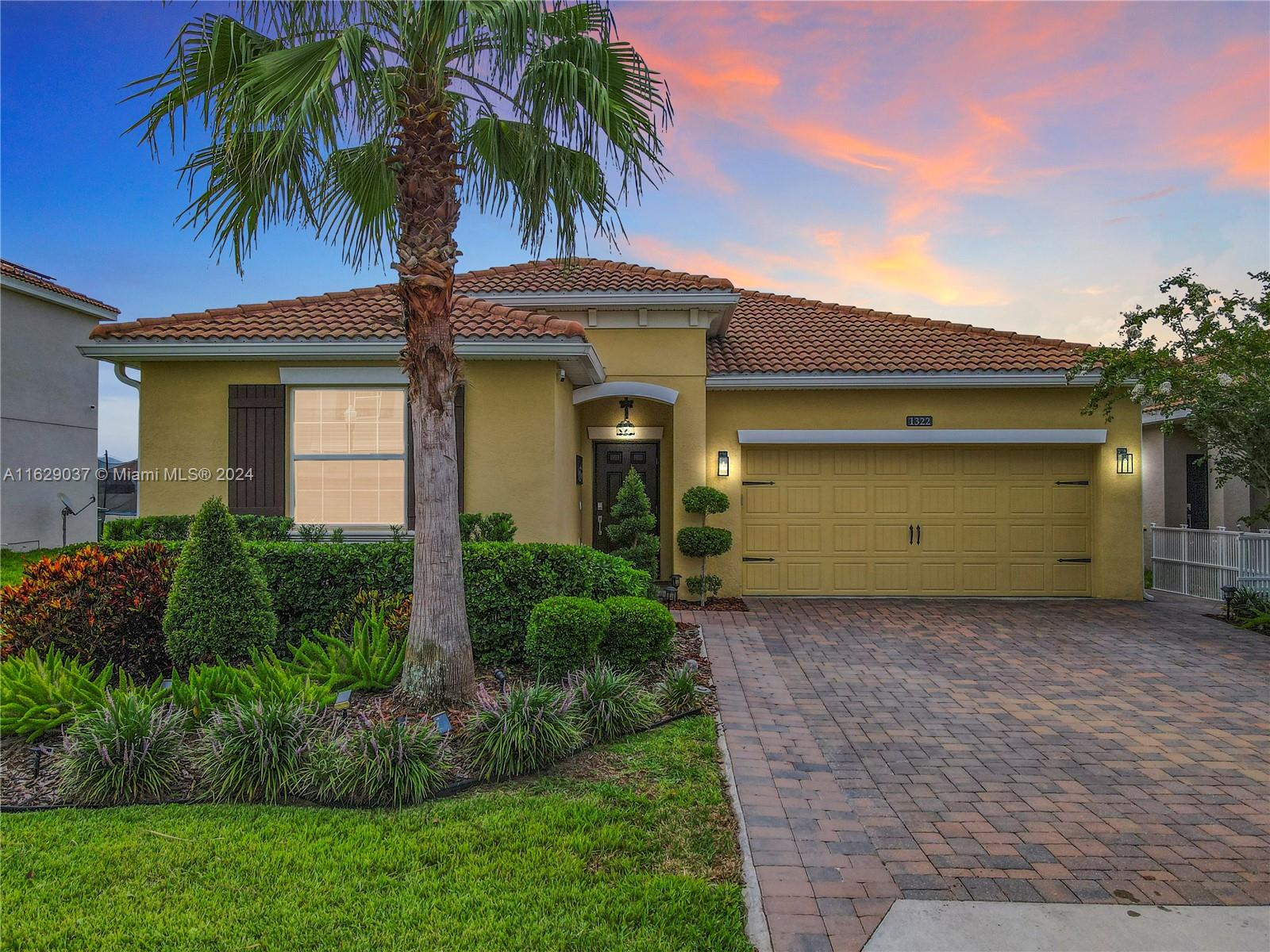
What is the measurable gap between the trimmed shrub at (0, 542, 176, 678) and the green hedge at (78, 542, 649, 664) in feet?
2.05

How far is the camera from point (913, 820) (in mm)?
3865

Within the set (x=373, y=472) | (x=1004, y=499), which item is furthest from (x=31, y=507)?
(x=1004, y=499)

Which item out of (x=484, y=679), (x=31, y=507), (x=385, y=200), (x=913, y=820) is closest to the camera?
(x=913, y=820)

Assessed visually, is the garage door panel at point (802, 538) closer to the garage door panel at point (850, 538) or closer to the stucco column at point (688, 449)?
the garage door panel at point (850, 538)

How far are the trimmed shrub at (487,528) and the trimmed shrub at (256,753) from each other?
3.65 m

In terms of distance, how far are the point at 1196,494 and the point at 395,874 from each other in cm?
1701

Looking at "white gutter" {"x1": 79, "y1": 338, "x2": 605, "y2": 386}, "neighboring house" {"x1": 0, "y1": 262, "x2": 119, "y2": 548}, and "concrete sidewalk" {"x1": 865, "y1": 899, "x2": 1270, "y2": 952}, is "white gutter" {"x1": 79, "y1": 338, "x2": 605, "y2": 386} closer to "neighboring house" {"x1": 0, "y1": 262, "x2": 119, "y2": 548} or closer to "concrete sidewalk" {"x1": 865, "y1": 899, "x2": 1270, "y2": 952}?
"concrete sidewalk" {"x1": 865, "y1": 899, "x2": 1270, "y2": 952}

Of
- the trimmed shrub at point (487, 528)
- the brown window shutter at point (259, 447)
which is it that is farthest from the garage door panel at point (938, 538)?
the brown window shutter at point (259, 447)

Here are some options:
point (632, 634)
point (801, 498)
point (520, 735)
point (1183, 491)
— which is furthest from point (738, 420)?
point (1183, 491)

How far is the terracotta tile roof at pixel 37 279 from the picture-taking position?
1440 centimetres

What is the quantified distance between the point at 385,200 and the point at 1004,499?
10.8 meters

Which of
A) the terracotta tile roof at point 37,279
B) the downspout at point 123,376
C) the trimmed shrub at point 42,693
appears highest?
the terracotta tile roof at point 37,279

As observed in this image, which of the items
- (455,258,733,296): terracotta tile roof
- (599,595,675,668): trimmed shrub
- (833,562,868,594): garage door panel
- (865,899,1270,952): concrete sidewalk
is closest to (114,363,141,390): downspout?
(455,258,733,296): terracotta tile roof

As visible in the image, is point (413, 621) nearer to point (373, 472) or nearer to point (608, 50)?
point (373, 472)
